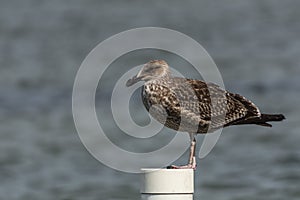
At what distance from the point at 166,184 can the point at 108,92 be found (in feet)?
41.8

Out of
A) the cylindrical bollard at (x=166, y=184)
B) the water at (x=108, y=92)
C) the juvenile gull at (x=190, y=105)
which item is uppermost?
the water at (x=108, y=92)

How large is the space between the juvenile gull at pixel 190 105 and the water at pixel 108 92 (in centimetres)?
617

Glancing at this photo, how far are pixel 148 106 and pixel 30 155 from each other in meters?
9.60

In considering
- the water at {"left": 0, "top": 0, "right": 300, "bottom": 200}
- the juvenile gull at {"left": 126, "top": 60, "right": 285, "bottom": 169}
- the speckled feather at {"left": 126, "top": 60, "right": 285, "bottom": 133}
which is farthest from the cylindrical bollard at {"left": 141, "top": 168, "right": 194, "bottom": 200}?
the water at {"left": 0, "top": 0, "right": 300, "bottom": 200}

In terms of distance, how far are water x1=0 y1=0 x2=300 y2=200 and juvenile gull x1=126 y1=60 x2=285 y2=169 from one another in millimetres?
6168

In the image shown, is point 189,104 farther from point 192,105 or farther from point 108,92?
point 108,92

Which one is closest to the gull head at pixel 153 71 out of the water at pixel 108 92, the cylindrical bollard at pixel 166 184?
the cylindrical bollard at pixel 166 184

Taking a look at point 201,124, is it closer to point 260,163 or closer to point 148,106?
point 148,106

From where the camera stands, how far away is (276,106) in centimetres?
1814

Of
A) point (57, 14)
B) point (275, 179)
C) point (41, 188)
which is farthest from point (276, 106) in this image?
point (57, 14)

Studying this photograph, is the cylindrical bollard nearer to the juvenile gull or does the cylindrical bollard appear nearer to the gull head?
the juvenile gull

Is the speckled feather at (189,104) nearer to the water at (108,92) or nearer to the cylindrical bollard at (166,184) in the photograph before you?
the cylindrical bollard at (166,184)

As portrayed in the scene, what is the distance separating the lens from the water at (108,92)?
14727 mm

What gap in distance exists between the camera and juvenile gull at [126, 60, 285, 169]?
7.27 meters
